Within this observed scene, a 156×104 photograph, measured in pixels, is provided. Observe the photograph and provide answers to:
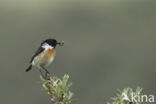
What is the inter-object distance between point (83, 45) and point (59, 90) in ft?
391

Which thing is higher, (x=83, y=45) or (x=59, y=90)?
(x=83, y=45)

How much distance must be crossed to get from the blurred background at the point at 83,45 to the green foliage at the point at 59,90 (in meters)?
85.6

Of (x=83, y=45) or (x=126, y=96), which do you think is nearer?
(x=126, y=96)

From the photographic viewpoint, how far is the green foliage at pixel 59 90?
11.1 feet

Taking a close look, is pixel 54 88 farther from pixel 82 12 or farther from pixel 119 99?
pixel 82 12

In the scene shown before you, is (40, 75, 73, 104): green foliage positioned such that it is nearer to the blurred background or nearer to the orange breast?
the orange breast

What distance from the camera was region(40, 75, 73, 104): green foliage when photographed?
3.37m

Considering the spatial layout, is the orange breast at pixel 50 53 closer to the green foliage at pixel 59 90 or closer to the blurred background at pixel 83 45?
the green foliage at pixel 59 90

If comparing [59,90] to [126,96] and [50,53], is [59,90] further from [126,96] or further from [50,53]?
[50,53]

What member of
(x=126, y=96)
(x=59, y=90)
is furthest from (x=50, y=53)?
(x=126, y=96)

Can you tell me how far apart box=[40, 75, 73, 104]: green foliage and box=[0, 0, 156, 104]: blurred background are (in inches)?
3369

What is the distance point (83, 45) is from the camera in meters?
122

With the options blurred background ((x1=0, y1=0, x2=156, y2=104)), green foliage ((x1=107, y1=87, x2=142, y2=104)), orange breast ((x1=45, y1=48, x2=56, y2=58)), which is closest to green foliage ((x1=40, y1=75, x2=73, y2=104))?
green foliage ((x1=107, y1=87, x2=142, y2=104))

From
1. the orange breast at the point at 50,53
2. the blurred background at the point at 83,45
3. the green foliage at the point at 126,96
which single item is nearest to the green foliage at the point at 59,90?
the green foliage at the point at 126,96
